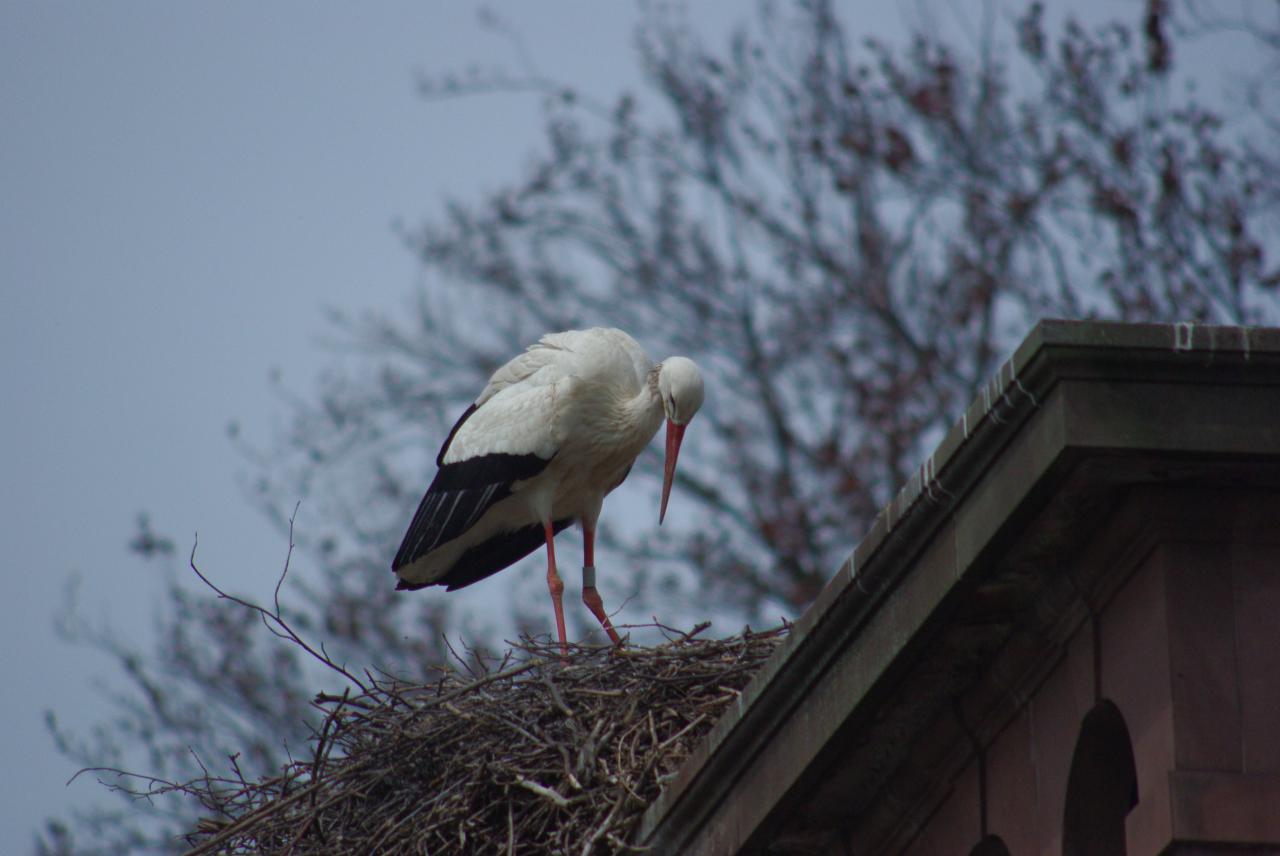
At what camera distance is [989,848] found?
502cm

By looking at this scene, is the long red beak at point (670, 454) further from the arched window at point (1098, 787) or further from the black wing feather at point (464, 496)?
the arched window at point (1098, 787)

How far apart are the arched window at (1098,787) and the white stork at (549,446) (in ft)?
16.6

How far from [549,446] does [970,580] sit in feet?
18.0

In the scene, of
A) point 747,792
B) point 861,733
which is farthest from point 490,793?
point 861,733

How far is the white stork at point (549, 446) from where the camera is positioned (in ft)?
32.6

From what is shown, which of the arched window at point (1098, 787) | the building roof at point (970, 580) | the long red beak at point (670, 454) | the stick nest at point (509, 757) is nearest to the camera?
the building roof at point (970, 580)

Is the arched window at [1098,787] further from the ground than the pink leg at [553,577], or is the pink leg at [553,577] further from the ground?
the pink leg at [553,577]

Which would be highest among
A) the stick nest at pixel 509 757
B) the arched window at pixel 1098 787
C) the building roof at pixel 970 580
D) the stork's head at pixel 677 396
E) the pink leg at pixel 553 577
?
the stork's head at pixel 677 396

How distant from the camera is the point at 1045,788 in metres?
4.63

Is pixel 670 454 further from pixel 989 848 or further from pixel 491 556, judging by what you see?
pixel 989 848

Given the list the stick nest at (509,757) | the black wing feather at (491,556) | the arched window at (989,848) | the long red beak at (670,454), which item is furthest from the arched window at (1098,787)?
the black wing feather at (491,556)

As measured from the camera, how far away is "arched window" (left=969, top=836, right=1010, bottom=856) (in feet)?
16.3

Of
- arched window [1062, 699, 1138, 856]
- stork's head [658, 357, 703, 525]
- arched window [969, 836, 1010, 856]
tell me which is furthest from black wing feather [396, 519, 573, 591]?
arched window [1062, 699, 1138, 856]

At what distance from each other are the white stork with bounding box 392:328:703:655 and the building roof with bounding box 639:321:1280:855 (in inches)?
155
